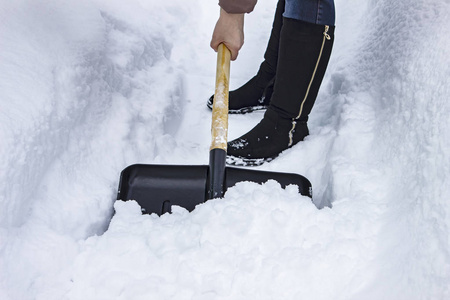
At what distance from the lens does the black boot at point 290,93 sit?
107 cm

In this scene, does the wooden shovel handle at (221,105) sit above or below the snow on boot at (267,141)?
above

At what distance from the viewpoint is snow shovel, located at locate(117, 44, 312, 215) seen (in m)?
0.99

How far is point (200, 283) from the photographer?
2.38ft

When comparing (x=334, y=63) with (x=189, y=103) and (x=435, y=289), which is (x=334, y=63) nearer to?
(x=189, y=103)

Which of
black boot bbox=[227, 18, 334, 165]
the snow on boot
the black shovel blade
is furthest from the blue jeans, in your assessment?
the black shovel blade

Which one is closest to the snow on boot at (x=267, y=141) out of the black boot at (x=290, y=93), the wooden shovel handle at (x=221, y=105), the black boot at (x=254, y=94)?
the black boot at (x=290, y=93)

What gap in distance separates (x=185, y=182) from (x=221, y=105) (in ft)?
0.86

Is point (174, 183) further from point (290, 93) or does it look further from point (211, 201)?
point (290, 93)

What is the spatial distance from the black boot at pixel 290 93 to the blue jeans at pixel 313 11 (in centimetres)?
1

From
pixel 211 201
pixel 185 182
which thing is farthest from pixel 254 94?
pixel 211 201

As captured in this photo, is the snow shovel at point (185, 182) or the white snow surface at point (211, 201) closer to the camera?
the white snow surface at point (211, 201)

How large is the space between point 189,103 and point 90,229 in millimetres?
786

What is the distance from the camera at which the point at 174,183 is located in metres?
1.01

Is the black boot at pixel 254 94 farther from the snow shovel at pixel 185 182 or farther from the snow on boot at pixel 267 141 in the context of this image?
the snow shovel at pixel 185 182
